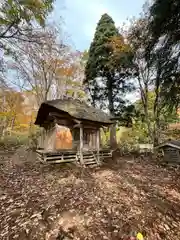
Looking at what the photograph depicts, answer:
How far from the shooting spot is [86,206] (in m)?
5.66

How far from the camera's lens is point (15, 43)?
8375mm

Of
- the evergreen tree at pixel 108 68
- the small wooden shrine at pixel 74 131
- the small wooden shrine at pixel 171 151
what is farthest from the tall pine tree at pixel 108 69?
the small wooden shrine at pixel 171 151

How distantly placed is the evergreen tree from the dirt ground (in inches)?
427

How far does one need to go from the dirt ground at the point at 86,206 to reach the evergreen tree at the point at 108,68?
10.9m

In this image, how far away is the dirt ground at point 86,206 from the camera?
14.5 ft

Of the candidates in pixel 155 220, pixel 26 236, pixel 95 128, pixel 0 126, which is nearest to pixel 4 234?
pixel 26 236

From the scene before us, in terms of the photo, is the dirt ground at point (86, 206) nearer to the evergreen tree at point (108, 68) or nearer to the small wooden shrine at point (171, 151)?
the small wooden shrine at point (171, 151)

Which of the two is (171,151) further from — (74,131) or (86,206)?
(86,206)

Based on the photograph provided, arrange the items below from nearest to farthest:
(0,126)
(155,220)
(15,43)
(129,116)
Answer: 1. (155,220)
2. (15,43)
3. (129,116)
4. (0,126)

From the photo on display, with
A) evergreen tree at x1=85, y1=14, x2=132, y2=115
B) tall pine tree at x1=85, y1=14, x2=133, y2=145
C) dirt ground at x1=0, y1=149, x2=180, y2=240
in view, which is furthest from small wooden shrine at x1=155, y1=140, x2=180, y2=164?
evergreen tree at x1=85, y1=14, x2=132, y2=115

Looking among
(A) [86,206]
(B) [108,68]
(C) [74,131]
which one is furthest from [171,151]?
(B) [108,68]

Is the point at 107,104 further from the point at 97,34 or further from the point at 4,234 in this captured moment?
the point at 4,234

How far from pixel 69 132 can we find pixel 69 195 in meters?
6.80

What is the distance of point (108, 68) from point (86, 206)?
47.9 feet
